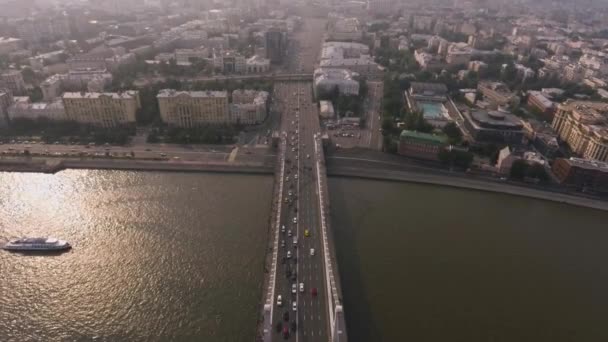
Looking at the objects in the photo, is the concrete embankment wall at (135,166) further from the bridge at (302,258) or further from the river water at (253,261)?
the bridge at (302,258)

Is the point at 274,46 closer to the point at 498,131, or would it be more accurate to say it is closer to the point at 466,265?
the point at 498,131

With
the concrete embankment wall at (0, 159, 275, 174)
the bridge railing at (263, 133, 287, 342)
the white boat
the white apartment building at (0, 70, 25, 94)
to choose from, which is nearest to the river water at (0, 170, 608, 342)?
the white boat

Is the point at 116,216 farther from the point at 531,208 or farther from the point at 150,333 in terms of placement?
the point at 531,208

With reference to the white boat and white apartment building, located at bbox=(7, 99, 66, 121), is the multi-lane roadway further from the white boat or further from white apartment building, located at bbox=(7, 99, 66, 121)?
white apartment building, located at bbox=(7, 99, 66, 121)

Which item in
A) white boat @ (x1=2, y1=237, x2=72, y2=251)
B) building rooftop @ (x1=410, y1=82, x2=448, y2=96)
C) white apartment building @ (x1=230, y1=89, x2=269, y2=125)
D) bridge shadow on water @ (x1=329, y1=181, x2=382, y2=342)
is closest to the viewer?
bridge shadow on water @ (x1=329, y1=181, x2=382, y2=342)

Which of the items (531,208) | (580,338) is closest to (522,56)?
(531,208)

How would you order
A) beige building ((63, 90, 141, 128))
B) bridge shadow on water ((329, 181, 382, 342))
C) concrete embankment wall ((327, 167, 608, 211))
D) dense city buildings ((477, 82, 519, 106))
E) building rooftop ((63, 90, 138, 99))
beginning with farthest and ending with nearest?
dense city buildings ((477, 82, 519, 106)) < beige building ((63, 90, 141, 128)) < building rooftop ((63, 90, 138, 99)) < concrete embankment wall ((327, 167, 608, 211)) < bridge shadow on water ((329, 181, 382, 342))
